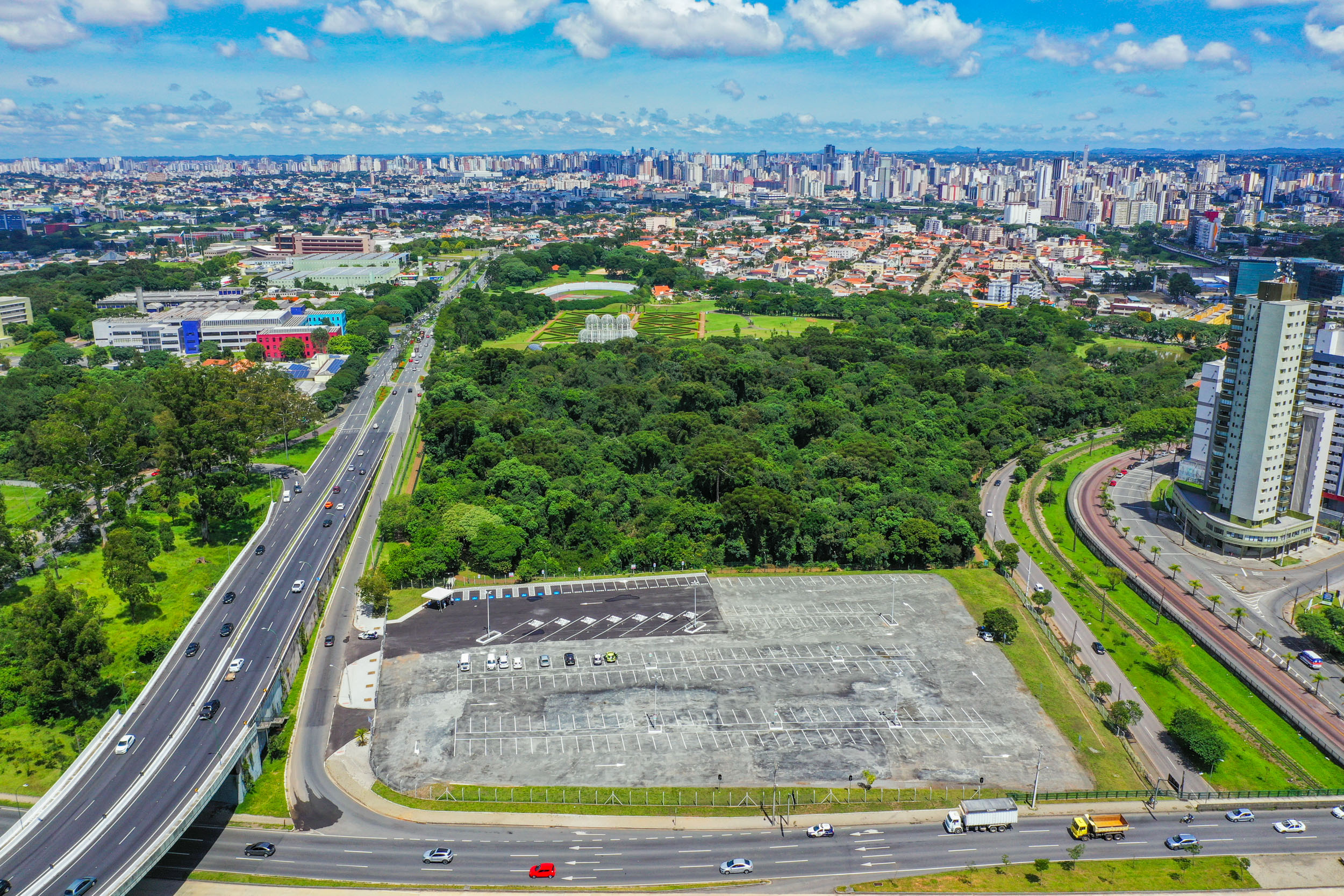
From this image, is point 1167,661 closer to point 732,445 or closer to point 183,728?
point 732,445

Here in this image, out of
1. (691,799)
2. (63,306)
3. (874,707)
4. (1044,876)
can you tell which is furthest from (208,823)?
(63,306)

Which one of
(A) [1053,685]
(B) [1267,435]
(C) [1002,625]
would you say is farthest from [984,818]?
(B) [1267,435]

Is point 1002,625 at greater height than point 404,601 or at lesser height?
greater

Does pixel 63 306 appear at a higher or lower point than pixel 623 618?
higher

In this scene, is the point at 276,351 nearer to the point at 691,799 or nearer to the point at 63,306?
the point at 63,306

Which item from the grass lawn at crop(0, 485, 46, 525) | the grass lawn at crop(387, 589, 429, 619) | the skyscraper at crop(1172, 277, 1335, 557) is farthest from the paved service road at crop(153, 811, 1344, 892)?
the grass lawn at crop(0, 485, 46, 525)

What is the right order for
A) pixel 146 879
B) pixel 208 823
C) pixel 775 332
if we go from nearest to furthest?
pixel 146 879
pixel 208 823
pixel 775 332
